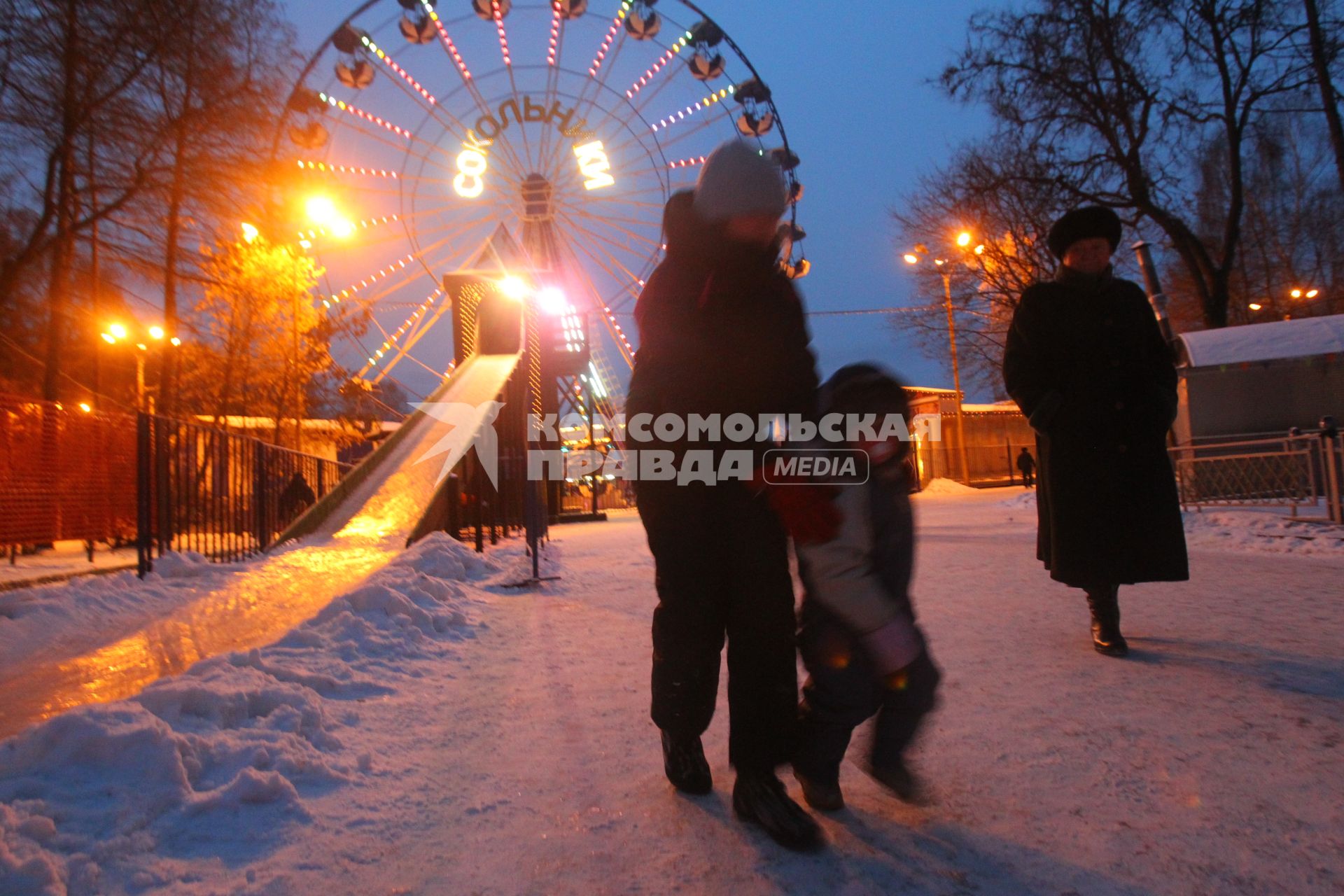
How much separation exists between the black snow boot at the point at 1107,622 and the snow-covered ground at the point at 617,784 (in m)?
0.07

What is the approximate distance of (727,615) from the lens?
195 cm

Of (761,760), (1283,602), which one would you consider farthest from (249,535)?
(1283,602)

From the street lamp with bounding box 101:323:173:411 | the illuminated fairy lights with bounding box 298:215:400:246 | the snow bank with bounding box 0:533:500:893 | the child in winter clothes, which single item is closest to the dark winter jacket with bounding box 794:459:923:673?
the child in winter clothes

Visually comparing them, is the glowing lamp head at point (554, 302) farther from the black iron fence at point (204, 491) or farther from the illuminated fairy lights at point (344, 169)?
the black iron fence at point (204, 491)

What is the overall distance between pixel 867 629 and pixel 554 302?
18204mm

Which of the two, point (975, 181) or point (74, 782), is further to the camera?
point (975, 181)

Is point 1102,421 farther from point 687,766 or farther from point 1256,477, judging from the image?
point 1256,477

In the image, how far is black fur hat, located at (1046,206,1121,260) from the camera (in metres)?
3.21

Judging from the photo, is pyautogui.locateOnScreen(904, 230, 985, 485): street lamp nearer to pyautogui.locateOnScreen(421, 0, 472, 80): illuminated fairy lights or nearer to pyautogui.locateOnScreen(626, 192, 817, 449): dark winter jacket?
pyautogui.locateOnScreen(421, 0, 472, 80): illuminated fairy lights

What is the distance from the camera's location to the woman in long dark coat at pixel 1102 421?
122 inches

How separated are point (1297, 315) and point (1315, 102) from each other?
10554 millimetres

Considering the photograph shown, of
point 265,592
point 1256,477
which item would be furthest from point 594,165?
point 265,592

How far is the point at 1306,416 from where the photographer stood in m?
13.4

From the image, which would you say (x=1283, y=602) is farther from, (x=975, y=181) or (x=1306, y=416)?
(x=975, y=181)
